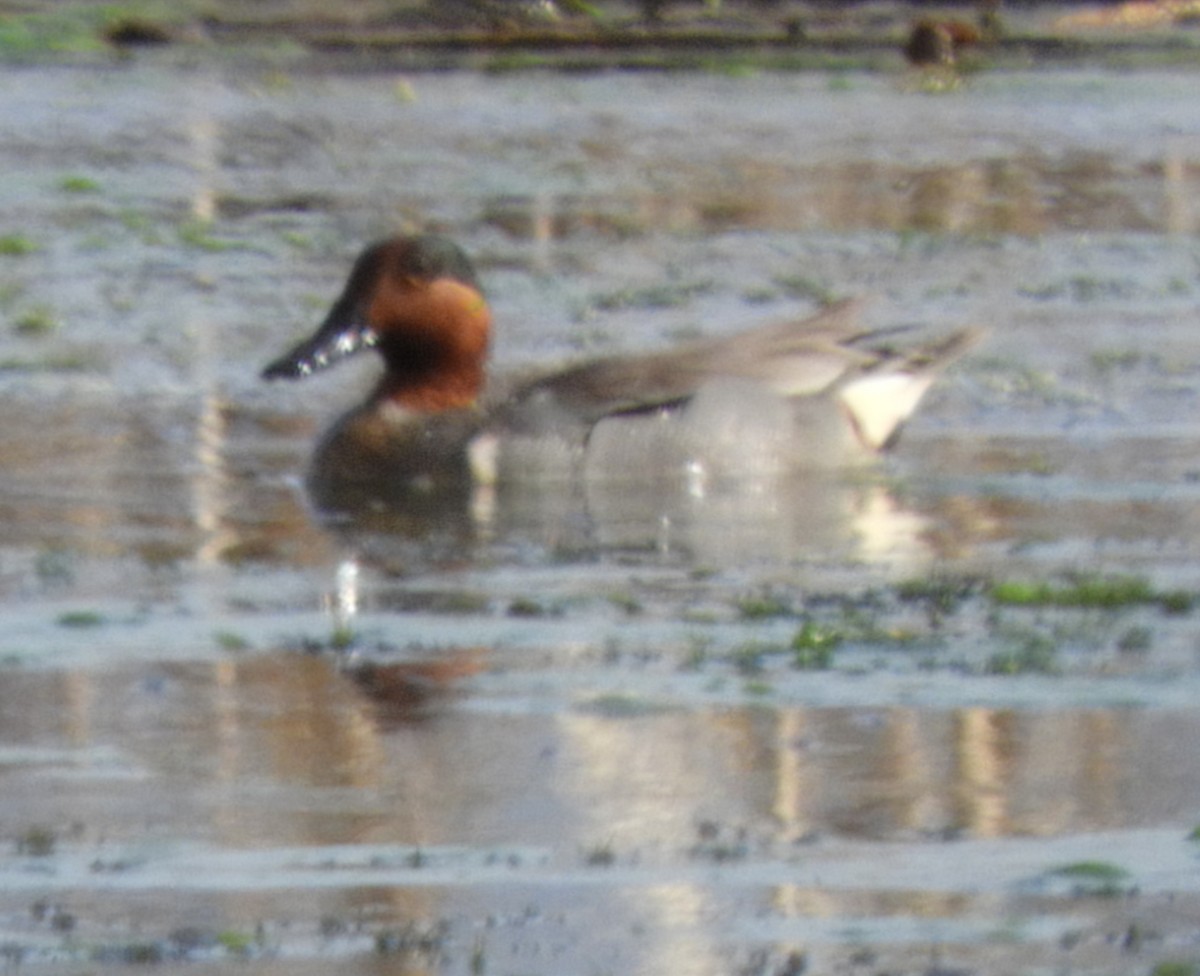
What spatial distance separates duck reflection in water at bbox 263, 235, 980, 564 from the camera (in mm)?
9844

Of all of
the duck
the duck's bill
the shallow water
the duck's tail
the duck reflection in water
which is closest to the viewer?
the shallow water

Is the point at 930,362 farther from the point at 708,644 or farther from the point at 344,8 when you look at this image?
the point at 344,8

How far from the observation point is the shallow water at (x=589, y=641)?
517cm

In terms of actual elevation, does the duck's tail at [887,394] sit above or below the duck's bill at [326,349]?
below

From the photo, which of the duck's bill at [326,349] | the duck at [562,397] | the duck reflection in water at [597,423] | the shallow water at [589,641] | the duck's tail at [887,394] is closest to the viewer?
the shallow water at [589,641]

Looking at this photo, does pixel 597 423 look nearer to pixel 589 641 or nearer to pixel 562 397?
pixel 562 397

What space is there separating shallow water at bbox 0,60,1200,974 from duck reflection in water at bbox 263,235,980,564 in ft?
0.28

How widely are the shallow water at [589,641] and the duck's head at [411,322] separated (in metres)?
0.37

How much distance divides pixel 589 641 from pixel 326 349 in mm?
3617

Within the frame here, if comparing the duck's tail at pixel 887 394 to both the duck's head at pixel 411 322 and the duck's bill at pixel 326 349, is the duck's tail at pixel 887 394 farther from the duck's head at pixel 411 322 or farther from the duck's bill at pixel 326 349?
the duck's bill at pixel 326 349

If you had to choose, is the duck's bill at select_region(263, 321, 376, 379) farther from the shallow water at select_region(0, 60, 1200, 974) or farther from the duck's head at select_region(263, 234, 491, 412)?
the shallow water at select_region(0, 60, 1200, 974)

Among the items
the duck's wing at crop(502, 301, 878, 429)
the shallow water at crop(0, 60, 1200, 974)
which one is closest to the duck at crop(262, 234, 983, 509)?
Result: the duck's wing at crop(502, 301, 878, 429)

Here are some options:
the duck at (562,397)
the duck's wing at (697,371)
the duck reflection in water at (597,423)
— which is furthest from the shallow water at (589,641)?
the duck's wing at (697,371)

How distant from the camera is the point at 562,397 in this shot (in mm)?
10297
